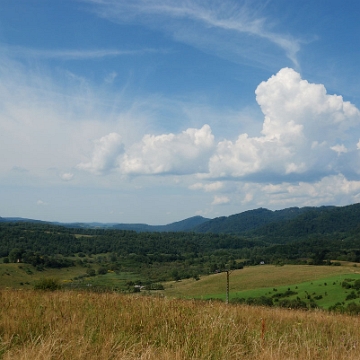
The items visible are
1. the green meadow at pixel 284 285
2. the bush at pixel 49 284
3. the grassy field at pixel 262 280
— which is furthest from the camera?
the grassy field at pixel 262 280

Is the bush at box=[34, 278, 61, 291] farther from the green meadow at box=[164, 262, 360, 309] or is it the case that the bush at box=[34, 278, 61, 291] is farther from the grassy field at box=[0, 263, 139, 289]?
the grassy field at box=[0, 263, 139, 289]

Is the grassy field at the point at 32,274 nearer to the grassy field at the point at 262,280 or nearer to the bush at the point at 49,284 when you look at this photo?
the grassy field at the point at 262,280

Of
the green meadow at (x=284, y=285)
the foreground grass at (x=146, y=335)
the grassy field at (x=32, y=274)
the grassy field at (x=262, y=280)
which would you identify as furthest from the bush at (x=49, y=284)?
the grassy field at (x=32, y=274)

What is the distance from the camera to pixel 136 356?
450 cm

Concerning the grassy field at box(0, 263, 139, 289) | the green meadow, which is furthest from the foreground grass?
the grassy field at box(0, 263, 139, 289)

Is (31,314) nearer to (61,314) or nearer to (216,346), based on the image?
(61,314)

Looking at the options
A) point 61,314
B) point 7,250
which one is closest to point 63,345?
point 61,314

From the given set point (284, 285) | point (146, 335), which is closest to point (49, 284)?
point (146, 335)

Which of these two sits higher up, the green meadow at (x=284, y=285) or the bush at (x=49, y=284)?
the bush at (x=49, y=284)

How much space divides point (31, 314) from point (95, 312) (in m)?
1.06

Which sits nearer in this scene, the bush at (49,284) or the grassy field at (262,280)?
the bush at (49,284)

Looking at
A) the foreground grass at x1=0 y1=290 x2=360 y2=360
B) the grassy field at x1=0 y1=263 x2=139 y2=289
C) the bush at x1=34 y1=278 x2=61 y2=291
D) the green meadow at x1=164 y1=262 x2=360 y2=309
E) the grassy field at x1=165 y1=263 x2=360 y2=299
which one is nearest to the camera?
the foreground grass at x1=0 y1=290 x2=360 y2=360

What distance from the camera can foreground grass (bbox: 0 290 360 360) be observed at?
4.45 m

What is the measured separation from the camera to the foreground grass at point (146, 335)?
4445mm
